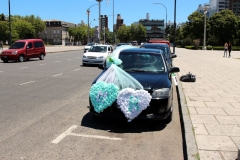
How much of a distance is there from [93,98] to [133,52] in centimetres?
235

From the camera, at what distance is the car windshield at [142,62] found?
7.14m

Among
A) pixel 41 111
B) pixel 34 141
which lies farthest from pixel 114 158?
pixel 41 111

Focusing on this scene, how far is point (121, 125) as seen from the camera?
6.04 meters

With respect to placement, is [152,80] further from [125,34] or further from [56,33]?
[125,34]

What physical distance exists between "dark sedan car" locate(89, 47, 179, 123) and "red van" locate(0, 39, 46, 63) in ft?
57.5

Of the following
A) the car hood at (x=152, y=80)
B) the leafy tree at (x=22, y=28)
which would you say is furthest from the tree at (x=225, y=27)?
the car hood at (x=152, y=80)

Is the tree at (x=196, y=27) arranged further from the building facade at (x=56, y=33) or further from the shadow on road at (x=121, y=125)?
the shadow on road at (x=121, y=125)

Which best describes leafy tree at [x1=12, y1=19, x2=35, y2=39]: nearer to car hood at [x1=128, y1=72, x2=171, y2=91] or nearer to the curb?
car hood at [x1=128, y1=72, x2=171, y2=91]

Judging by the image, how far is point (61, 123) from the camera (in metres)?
6.05

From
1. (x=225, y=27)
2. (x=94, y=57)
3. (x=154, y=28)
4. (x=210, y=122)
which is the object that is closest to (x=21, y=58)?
(x=94, y=57)

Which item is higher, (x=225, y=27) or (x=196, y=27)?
(x=196, y=27)

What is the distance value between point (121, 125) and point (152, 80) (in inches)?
45.4

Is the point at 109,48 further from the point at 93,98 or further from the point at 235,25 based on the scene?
the point at 235,25

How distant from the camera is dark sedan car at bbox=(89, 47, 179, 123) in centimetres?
568
